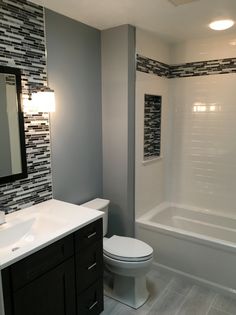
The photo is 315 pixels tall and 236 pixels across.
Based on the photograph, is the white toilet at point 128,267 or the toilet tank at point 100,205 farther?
the toilet tank at point 100,205

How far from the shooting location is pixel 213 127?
292cm

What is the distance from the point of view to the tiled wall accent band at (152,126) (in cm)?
294

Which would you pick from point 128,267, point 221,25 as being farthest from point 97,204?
point 221,25

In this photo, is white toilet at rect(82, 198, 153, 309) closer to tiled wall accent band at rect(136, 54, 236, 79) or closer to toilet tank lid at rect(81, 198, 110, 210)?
toilet tank lid at rect(81, 198, 110, 210)

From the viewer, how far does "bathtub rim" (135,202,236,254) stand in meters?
2.26

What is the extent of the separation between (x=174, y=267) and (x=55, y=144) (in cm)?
164

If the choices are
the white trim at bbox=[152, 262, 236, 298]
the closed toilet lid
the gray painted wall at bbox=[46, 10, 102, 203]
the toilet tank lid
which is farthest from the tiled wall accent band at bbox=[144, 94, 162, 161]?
the white trim at bbox=[152, 262, 236, 298]

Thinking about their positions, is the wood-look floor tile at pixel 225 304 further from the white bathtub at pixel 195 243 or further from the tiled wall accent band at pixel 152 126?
the tiled wall accent band at pixel 152 126

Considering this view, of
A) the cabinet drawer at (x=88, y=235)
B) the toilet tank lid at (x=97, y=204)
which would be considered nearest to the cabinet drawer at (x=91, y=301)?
the cabinet drawer at (x=88, y=235)

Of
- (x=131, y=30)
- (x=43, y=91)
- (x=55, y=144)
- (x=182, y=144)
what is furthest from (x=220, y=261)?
(x=131, y=30)

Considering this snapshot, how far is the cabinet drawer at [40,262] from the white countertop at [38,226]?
0.13 feet

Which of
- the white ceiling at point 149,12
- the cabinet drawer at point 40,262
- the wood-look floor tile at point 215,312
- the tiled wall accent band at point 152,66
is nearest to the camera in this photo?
the cabinet drawer at point 40,262

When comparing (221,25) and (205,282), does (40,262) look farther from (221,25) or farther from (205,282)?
(221,25)

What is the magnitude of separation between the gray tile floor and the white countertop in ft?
2.92
